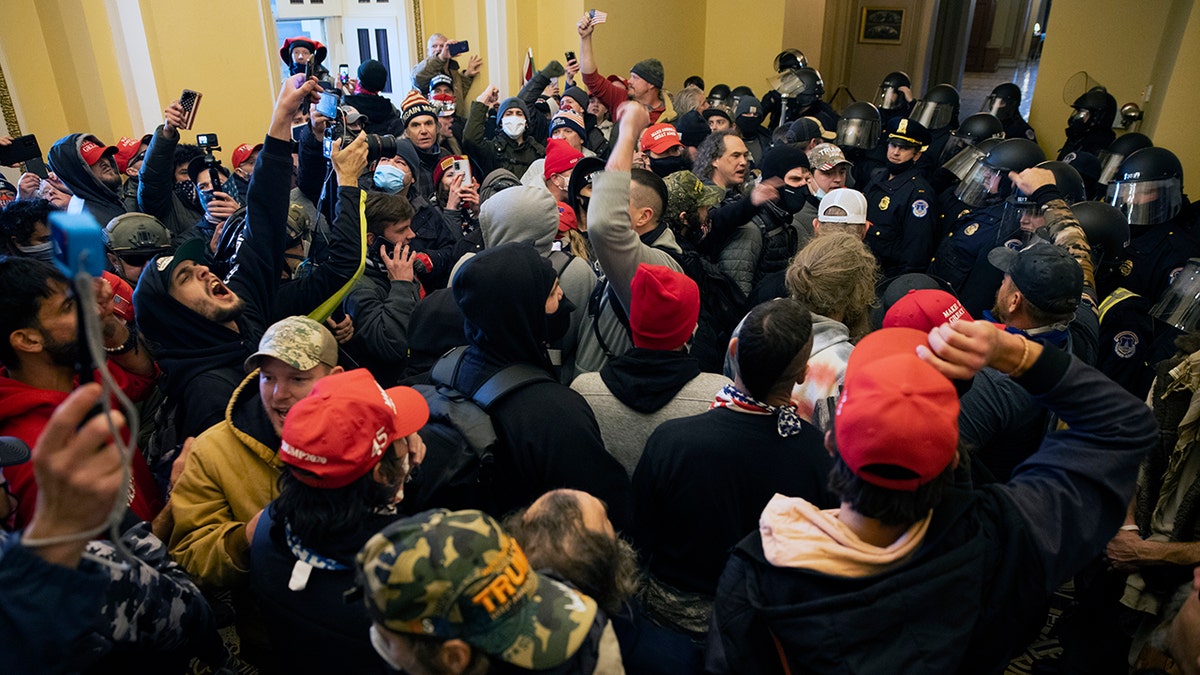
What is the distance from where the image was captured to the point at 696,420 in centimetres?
185

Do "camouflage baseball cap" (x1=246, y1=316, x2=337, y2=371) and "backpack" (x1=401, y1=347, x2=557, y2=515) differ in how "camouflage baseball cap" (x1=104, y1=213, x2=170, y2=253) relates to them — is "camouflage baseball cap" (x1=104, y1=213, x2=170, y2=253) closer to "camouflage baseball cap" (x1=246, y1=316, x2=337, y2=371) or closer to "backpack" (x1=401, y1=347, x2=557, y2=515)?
"camouflage baseball cap" (x1=246, y1=316, x2=337, y2=371)

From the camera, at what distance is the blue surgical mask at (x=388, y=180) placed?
3811 mm

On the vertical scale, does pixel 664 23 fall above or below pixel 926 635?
above

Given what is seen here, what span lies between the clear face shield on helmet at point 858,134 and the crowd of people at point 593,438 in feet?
6.77

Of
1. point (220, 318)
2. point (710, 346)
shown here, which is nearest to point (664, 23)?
point (710, 346)

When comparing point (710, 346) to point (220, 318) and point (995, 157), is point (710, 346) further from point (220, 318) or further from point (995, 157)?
point (995, 157)

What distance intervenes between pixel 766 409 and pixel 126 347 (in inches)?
84.1

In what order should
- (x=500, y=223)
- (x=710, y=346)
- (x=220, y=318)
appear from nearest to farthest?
(x=220, y=318)
(x=500, y=223)
(x=710, y=346)

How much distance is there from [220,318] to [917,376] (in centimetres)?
219

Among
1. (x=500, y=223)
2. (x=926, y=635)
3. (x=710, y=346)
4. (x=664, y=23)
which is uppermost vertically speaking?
(x=664, y=23)

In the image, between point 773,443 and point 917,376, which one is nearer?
point 917,376

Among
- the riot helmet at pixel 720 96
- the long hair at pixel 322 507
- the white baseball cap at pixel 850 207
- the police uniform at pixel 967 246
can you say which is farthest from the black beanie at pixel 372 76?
the long hair at pixel 322 507

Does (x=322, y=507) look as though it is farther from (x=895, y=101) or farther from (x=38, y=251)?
(x=895, y=101)

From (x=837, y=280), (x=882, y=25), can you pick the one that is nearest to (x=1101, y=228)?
(x=837, y=280)
